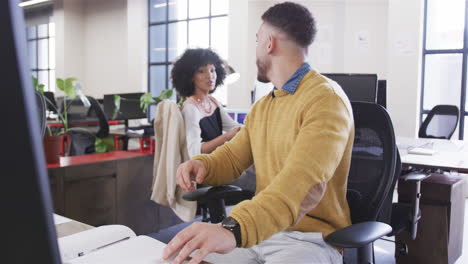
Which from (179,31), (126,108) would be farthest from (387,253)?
(179,31)

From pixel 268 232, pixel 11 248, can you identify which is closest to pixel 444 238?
pixel 268 232

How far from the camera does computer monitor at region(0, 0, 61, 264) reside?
19cm

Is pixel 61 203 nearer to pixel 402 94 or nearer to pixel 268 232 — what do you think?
pixel 268 232

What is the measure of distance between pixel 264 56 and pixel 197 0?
6.96 metres

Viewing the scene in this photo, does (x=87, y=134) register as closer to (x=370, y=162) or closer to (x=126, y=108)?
(x=126, y=108)

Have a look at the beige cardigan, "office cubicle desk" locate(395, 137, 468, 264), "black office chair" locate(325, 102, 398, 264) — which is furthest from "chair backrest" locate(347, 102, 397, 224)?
the beige cardigan

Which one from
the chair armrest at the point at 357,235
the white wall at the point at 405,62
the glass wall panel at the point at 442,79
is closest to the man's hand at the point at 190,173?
the chair armrest at the point at 357,235

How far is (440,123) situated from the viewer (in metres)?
4.73

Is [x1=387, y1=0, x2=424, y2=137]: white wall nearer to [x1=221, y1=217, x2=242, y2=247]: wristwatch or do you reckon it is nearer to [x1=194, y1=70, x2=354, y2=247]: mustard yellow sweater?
[x1=194, y1=70, x2=354, y2=247]: mustard yellow sweater

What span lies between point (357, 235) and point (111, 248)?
650 mm

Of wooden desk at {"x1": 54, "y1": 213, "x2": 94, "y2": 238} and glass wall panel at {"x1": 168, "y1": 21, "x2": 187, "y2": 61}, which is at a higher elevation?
glass wall panel at {"x1": 168, "y1": 21, "x2": 187, "y2": 61}

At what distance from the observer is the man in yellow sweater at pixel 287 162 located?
2.97ft

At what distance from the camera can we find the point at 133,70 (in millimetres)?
8656

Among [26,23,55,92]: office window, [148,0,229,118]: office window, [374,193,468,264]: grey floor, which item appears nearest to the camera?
[374,193,468,264]: grey floor
